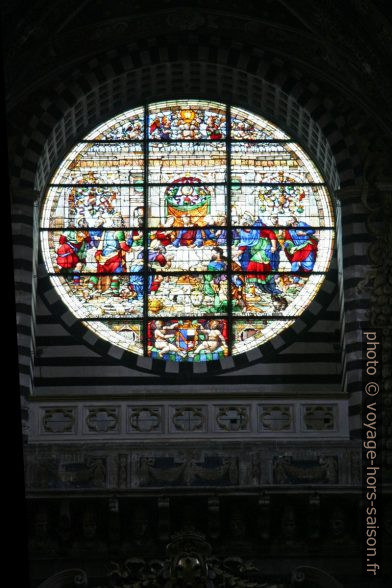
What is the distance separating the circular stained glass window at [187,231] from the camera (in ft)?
61.6

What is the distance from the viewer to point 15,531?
6699 millimetres

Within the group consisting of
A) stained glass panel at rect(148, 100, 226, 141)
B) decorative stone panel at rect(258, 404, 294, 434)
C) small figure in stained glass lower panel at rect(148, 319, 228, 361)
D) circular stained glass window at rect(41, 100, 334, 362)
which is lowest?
decorative stone panel at rect(258, 404, 294, 434)

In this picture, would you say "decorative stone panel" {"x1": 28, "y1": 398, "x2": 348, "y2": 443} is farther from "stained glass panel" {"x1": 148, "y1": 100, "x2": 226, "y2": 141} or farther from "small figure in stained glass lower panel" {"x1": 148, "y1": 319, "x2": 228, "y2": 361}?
"stained glass panel" {"x1": 148, "y1": 100, "x2": 226, "y2": 141}

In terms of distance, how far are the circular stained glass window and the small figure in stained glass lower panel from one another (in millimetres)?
14

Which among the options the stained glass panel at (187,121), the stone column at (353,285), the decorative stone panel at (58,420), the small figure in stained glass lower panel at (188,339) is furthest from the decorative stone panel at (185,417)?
the stained glass panel at (187,121)

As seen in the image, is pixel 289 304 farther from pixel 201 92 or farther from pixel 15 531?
pixel 15 531

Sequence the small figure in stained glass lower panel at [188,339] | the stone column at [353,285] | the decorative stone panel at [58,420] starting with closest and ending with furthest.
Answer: the decorative stone panel at [58,420] < the stone column at [353,285] < the small figure in stained glass lower panel at [188,339]

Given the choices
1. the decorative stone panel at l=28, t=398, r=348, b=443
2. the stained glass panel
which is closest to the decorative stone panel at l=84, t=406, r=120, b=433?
the decorative stone panel at l=28, t=398, r=348, b=443

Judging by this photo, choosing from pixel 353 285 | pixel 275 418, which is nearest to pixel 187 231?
pixel 353 285

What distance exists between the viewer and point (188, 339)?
736 inches

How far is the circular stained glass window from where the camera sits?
18.8 m

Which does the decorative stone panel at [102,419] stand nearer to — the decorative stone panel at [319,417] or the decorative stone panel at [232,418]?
the decorative stone panel at [232,418]

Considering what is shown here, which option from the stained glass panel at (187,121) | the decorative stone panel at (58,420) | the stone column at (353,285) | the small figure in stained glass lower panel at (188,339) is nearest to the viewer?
the decorative stone panel at (58,420)

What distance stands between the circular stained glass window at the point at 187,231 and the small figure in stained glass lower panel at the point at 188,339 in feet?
0.04
